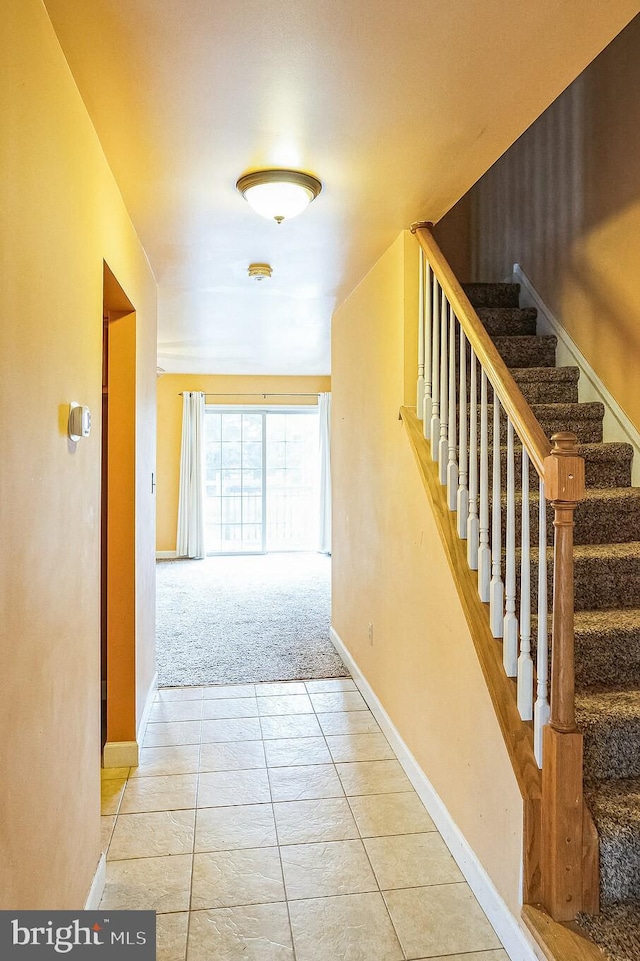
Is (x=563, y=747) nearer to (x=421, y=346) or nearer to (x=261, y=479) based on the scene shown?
(x=421, y=346)

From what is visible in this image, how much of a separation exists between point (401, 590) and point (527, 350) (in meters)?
1.54

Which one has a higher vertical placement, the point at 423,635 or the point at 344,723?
the point at 423,635

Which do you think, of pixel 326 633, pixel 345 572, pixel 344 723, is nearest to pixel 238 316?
pixel 345 572

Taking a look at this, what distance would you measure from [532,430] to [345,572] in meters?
2.51

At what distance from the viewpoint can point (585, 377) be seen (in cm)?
324

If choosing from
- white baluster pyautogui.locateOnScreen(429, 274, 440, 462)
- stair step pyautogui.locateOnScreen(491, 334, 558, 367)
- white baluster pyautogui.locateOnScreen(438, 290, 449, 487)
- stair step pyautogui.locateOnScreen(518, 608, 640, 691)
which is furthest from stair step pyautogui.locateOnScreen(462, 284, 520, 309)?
stair step pyautogui.locateOnScreen(518, 608, 640, 691)

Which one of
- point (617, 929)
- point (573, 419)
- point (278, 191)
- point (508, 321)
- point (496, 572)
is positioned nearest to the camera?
point (617, 929)

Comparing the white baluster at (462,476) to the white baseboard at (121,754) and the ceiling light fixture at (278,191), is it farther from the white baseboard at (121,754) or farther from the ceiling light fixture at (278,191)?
the white baseboard at (121,754)

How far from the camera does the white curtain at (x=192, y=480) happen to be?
8008mm

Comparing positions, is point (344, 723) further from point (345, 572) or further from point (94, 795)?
point (94, 795)

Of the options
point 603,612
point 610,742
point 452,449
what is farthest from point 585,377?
point 610,742

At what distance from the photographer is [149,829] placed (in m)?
2.30

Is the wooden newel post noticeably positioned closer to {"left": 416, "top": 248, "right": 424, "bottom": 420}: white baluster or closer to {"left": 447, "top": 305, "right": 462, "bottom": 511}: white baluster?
{"left": 447, "top": 305, "right": 462, "bottom": 511}: white baluster

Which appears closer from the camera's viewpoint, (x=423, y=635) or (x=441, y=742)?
(x=441, y=742)
